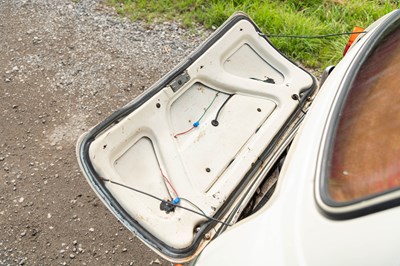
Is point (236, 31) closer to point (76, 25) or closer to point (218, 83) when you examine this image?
point (218, 83)

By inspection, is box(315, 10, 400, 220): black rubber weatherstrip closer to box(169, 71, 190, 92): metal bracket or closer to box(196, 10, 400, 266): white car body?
box(196, 10, 400, 266): white car body

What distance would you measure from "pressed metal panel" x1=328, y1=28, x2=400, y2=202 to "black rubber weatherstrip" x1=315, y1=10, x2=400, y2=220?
0.02 m

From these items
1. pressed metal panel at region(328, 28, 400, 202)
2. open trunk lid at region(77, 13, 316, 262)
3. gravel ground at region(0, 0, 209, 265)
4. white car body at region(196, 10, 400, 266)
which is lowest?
gravel ground at region(0, 0, 209, 265)

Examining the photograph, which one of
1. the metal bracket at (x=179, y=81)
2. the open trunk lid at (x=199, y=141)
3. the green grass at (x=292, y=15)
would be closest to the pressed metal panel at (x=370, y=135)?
the open trunk lid at (x=199, y=141)

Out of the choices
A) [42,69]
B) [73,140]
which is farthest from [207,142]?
[42,69]

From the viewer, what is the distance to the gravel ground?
10.0ft

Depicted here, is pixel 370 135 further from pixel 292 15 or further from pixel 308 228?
pixel 292 15

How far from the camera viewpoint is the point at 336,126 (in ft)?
6.10

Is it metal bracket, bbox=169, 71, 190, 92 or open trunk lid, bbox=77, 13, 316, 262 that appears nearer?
open trunk lid, bbox=77, 13, 316, 262

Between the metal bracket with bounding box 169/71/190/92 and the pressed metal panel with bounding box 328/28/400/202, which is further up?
the pressed metal panel with bounding box 328/28/400/202

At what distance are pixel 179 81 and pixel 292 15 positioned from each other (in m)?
2.49

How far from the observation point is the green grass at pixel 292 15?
14.5 feet

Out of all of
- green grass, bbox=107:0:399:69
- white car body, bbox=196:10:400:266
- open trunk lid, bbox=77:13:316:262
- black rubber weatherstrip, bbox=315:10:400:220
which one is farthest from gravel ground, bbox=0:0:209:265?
black rubber weatherstrip, bbox=315:10:400:220

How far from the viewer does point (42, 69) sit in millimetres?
4191
